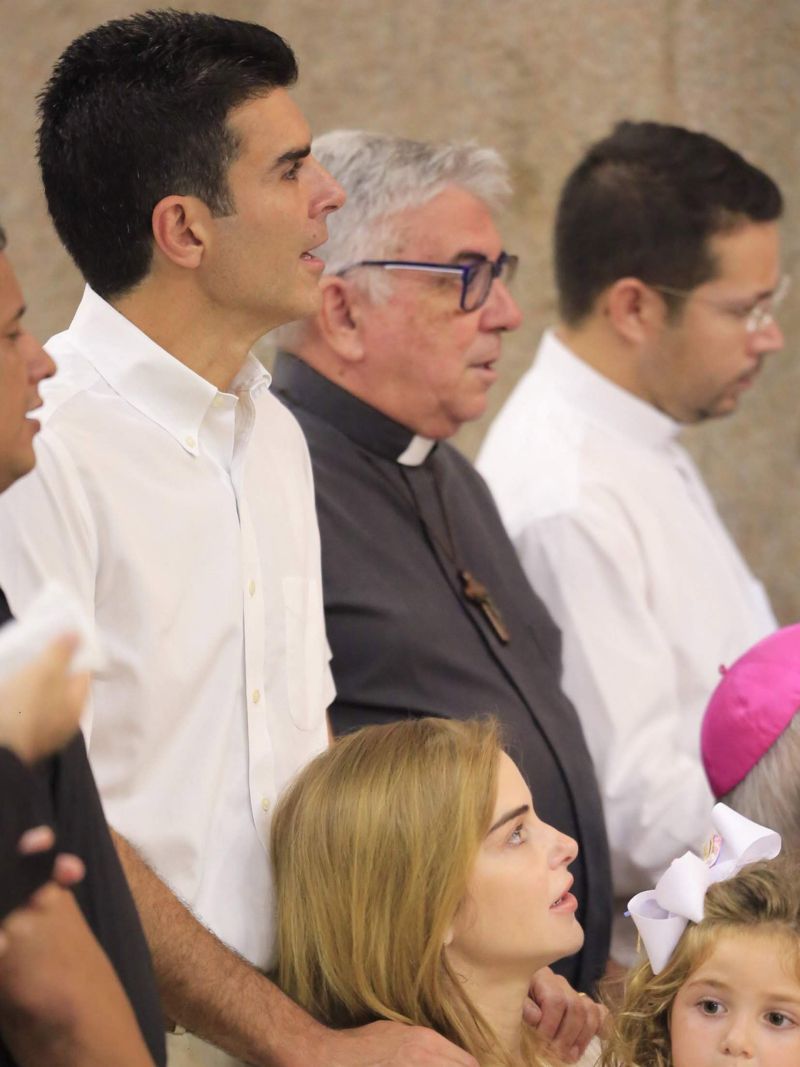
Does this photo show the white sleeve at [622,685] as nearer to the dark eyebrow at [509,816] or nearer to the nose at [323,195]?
the dark eyebrow at [509,816]

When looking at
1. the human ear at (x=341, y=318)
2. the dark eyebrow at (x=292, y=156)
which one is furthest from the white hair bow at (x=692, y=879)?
the human ear at (x=341, y=318)

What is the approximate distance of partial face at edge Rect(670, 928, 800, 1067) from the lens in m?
2.15

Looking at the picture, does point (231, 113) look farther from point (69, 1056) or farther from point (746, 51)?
point (746, 51)

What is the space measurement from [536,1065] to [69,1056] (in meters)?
1.02

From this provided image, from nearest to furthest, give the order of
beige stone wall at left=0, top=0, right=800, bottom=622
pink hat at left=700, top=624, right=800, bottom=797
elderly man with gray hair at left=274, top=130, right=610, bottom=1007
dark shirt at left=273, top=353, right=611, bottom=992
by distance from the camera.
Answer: pink hat at left=700, top=624, right=800, bottom=797 < dark shirt at left=273, top=353, right=611, bottom=992 < elderly man with gray hair at left=274, top=130, right=610, bottom=1007 < beige stone wall at left=0, top=0, right=800, bottom=622

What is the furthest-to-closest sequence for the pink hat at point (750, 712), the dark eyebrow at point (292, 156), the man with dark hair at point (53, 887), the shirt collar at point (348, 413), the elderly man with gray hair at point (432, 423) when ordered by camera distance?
the shirt collar at point (348, 413) → the elderly man with gray hair at point (432, 423) → the pink hat at point (750, 712) → the dark eyebrow at point (292, 156) → the man with dark hair at point (53, 887)

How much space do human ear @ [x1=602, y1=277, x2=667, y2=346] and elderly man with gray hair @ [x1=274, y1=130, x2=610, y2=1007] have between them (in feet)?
2.10

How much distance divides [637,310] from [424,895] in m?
2.09

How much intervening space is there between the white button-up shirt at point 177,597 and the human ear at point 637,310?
1.64m

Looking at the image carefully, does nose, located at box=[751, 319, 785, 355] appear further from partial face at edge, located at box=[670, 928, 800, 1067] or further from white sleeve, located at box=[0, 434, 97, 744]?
white sleeve, located at box=[0, 434, 97, 744]

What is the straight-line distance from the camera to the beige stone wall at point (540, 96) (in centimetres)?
439

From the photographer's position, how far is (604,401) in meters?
4.03

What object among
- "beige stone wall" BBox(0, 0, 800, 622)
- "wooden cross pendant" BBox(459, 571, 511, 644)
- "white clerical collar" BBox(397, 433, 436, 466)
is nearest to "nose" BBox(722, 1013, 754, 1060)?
"wooden cross pendant" BBox(459, 571, 511, 644)

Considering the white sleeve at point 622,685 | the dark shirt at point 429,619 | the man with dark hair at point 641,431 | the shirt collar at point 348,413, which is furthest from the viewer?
the man with dark hair at point 641,431
